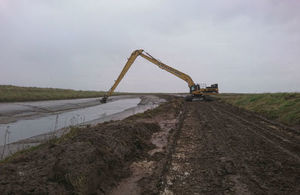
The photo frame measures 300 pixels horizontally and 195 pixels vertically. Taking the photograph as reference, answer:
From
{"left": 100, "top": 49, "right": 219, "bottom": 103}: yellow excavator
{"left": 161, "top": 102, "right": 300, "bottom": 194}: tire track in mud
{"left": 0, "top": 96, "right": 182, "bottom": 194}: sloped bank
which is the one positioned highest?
{"left": 100, "top": 49, "right": 219, "bottom": 103}: yellow excavator

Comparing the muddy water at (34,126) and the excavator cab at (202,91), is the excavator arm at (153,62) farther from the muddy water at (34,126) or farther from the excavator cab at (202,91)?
the muddy water at (34,126)

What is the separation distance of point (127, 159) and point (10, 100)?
30.3 m

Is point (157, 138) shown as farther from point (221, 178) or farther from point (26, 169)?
point (26, 169)

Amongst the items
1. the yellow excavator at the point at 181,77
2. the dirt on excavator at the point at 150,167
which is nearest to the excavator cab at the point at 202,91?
the yellow excavator at the point at 181,77

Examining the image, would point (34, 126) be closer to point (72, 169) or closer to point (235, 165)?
point (72, 169)

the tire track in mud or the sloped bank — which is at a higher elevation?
the sloped bank

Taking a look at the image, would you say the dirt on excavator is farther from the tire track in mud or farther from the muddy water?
the muddy water

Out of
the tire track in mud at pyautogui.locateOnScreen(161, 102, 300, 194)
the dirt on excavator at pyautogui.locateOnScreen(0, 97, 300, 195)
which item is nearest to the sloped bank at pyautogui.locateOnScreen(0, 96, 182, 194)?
the dirt on excavator at pyautogui.locateOnScreen(0, 97, 300, 195)

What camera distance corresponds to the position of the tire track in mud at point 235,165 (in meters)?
3.88

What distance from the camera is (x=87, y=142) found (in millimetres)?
5172

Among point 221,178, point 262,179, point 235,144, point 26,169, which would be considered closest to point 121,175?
point 26,169

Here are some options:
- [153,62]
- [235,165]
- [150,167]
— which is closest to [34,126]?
[150,167]

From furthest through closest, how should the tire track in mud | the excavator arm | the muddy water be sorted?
the excavator arm, the muddy water, the tire track in mud

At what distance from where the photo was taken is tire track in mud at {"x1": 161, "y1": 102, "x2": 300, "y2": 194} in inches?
153
